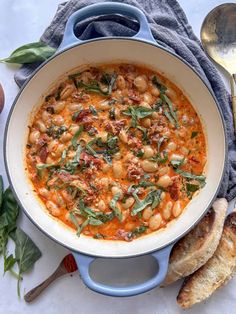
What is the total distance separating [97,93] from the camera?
3363 millimetres

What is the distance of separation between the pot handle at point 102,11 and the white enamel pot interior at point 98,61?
0.04m

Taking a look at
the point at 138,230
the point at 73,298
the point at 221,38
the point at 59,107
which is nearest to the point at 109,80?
the point at 59,107

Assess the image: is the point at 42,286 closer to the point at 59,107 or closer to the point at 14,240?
the point at 14,240

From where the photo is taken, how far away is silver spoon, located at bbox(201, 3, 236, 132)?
11.6 ft

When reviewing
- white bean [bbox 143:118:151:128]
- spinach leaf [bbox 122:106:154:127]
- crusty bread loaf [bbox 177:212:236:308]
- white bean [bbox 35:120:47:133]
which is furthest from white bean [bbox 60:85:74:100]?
crusty bread loaf [bbox 177:212:236:308]

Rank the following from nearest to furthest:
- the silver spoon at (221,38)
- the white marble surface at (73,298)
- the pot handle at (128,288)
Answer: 1. the pot handle at (128,288)
2. the white marble surface at (73,298)
3. the silver spoon at (221,38)

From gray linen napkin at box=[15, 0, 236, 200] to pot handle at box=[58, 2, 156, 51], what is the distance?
0.20 metres

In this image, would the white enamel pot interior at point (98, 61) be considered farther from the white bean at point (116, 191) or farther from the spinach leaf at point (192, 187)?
the white bean at point (116, 191)

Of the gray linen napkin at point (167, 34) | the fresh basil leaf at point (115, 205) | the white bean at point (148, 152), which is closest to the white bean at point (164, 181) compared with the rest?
the white bean at point (148, 152)

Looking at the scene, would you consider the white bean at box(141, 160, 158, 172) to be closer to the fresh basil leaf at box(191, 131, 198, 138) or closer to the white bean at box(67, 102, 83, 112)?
the fresh basil leaf at box(191, 131, 198, 138)

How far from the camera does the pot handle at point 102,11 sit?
124 inches

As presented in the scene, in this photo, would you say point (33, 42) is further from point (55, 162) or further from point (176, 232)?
point (176, 232)

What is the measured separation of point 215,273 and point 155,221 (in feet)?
1.50

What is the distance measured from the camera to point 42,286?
3395mm
